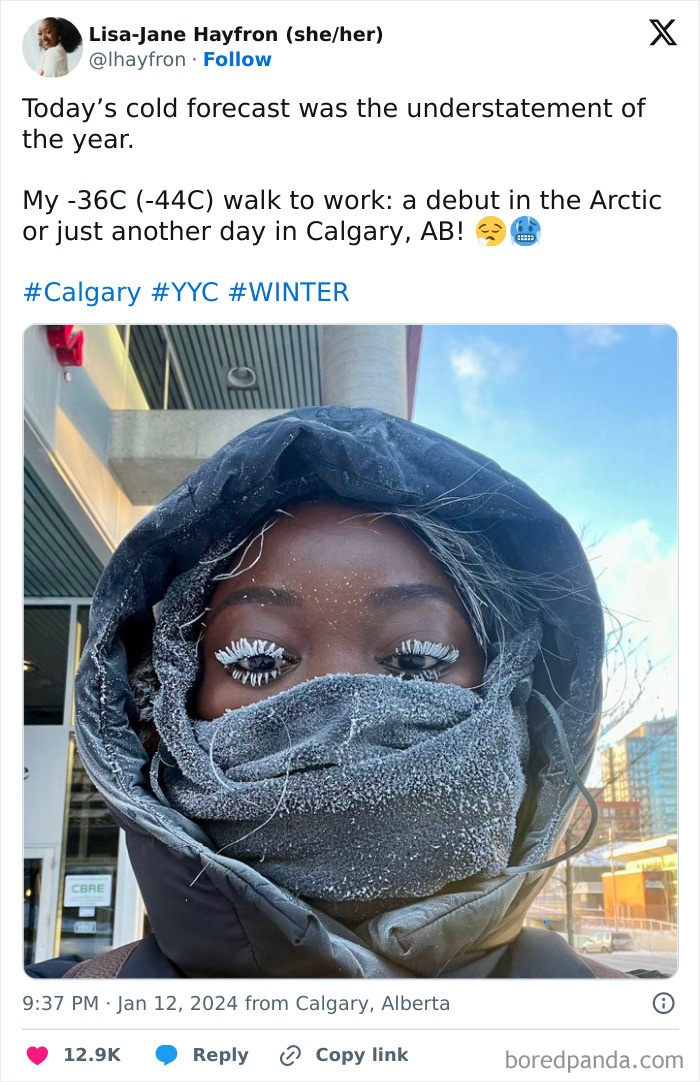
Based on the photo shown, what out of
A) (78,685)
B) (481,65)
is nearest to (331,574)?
(78,685)

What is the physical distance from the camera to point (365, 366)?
1.04m

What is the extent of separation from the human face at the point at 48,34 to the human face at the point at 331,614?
2.02 ft

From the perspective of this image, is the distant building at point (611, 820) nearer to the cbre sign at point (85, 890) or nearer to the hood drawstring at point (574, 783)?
the hood drawstring at point (574, 783)

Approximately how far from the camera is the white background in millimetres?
1087

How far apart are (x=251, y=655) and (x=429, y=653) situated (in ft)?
0.61

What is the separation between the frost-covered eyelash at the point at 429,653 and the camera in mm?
1001

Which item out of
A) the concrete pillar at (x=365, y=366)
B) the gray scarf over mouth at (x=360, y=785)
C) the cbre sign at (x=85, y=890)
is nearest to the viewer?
the gray scarf over mouth at (x=360, y=785)

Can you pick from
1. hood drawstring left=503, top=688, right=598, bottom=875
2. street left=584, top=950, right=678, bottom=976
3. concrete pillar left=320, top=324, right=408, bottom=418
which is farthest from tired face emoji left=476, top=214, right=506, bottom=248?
street left=584, top=950, right=678, bottom=976

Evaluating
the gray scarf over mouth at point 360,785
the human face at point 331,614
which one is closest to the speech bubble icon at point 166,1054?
the gray scarf over mouth at point 360,785

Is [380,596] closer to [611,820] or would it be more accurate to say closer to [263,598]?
[263,598]

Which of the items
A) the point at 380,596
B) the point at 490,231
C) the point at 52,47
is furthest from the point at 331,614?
the point at 52,47

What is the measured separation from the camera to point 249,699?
1.00 metres

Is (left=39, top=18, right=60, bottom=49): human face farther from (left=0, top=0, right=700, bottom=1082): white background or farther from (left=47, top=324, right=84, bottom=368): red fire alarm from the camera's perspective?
(left=47, top=324, right=84, bottom=368): red fire alarm
